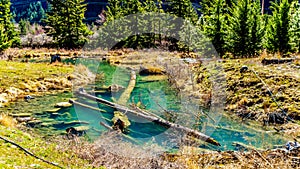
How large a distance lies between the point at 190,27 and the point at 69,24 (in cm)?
1896

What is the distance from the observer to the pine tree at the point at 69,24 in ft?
162

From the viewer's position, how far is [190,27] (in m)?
41.6

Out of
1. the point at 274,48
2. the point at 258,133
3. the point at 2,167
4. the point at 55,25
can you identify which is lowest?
the point at 258,133

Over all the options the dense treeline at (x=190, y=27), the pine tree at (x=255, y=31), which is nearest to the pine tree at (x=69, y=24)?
the dense treeline at (x=190, y=27)

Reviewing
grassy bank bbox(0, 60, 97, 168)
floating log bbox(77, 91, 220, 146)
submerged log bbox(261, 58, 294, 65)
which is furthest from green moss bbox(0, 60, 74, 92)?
submerged log bbox(261, 58, 294, 65)

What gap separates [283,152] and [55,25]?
4564 cm

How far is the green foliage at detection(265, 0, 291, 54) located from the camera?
25562 millimetres

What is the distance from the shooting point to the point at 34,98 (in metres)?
21.7

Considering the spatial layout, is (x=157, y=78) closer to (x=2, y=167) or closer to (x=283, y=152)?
(x=283, y=152)

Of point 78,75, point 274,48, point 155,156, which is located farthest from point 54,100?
point 274,48

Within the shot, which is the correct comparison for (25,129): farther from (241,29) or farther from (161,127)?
(241,29)

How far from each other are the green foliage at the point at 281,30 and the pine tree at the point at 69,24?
3095 centimetres

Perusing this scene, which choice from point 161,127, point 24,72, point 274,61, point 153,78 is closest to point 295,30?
point 274,61

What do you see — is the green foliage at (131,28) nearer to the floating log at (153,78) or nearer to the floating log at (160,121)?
the floating log at (153,78)
